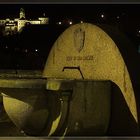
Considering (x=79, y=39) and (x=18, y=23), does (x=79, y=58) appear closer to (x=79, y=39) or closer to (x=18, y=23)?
(x=79, y=39)

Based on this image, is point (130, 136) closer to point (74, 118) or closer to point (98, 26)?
point (74, 118)

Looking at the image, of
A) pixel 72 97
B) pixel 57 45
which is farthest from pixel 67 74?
pixel 72 97

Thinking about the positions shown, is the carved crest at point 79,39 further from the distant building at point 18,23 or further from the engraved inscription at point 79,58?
the distant building at point 18,23

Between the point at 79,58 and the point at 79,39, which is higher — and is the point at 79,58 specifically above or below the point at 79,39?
below

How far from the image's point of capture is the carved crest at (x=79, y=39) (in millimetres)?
9227

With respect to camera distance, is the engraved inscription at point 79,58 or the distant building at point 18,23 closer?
the engraved inscription at point 79,58

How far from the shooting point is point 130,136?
7.60 meters

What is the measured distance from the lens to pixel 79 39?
30.9 ft

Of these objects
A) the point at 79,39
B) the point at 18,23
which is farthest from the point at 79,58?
the point at 18,23

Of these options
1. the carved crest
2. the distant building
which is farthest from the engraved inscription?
the distant building

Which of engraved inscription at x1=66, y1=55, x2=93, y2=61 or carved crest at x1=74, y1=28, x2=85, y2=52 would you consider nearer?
engraved inscription at x1=66, y1=55, x2=93, y2=61

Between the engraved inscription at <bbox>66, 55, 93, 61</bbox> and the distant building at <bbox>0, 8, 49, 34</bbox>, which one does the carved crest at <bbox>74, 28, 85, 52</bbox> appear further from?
the distant building at <bbox>0, 8, 49, 34</bbox>

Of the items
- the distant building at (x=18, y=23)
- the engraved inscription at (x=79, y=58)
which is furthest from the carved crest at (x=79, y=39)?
the distant building at (x=18, y=23)

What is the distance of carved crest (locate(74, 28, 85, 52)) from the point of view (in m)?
9.23
